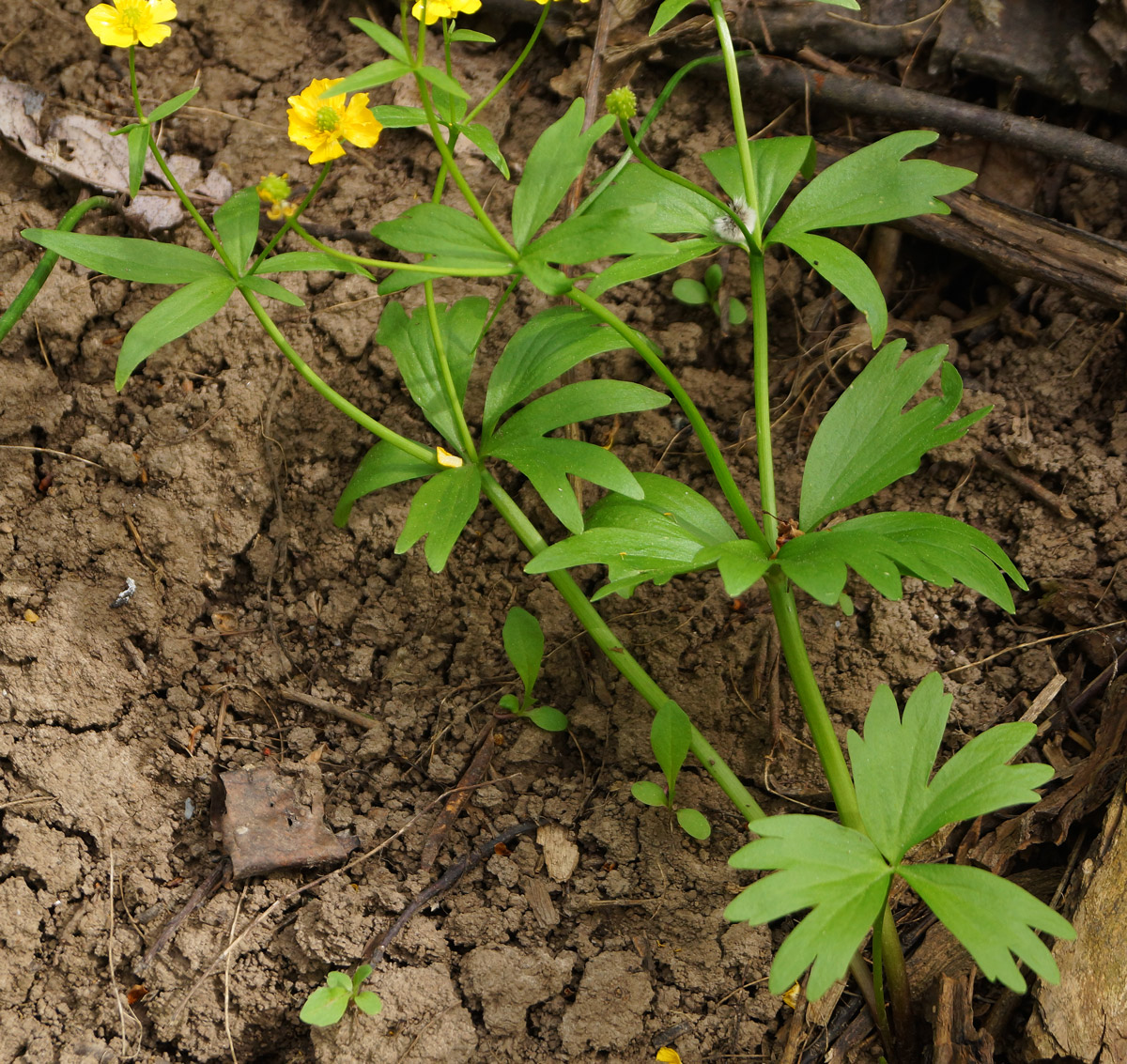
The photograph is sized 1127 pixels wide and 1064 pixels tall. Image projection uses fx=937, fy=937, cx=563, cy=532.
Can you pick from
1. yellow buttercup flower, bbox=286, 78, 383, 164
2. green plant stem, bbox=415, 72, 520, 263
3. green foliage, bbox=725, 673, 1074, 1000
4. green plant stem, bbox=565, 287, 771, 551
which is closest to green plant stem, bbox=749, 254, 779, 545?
green plant stem, bbox=565, 287, 771, 551

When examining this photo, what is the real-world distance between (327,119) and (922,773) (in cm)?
186

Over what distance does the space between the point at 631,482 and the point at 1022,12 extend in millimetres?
1997

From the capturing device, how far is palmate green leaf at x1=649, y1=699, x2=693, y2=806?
7.47 feet

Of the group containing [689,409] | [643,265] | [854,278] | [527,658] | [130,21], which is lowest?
[527,658]

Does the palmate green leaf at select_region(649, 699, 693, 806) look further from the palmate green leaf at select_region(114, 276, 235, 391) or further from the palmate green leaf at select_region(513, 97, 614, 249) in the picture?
the palmate green leaf at select_region(114, 276, 235, 391)

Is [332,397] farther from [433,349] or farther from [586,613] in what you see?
[586,613]

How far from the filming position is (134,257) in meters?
2.16

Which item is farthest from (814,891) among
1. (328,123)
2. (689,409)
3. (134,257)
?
(134,257)

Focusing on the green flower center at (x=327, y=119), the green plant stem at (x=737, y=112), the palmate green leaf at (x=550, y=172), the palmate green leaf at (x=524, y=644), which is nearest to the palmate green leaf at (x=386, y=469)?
the palmate green leaf at (x=524, y=644)

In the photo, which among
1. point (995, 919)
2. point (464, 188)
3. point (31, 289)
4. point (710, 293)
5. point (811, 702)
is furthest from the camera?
point (710, 293)

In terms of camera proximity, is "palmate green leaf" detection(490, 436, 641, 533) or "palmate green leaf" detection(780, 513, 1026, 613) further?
"palmate green leaf" detection(490, 436, 641, 533)

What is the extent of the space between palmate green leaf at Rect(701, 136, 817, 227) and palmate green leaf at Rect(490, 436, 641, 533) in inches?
30.0

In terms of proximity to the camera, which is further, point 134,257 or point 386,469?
point 386,469

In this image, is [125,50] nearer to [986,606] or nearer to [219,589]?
[219,589]
